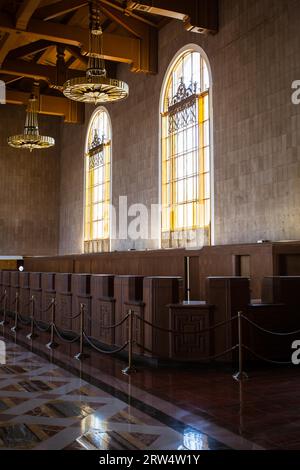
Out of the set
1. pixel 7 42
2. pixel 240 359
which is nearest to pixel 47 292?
pixel 240 359

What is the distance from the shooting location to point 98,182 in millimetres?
17984

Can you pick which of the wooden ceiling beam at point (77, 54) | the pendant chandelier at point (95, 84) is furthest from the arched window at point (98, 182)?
the pendant chandelier at point (95, 84)

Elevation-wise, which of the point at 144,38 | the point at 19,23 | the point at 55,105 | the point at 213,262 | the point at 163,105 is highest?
the point at 144,38

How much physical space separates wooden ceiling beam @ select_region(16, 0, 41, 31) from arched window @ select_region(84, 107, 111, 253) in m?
5.01

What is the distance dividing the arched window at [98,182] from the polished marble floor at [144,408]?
11179mm

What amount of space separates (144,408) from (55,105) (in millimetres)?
16097

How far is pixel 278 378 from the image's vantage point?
5297 mm

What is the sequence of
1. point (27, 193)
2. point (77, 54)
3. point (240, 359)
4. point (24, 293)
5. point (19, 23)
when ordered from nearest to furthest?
point (240, 359) < point (24, 293) < point (19, 23) < point (77, 54) < point (27, 193)

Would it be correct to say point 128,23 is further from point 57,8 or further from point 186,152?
point 186,152

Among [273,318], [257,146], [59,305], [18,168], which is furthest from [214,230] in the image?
[18,168]

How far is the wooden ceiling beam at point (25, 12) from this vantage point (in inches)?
457

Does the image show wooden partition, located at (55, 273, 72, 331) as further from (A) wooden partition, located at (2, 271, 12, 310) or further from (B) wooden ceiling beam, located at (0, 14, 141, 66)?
(B) wooden ceiling beam, located at (0, 14, 141, 66)

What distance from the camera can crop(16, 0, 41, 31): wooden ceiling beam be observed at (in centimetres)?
1161

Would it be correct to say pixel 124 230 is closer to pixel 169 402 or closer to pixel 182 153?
pixel 182 153
